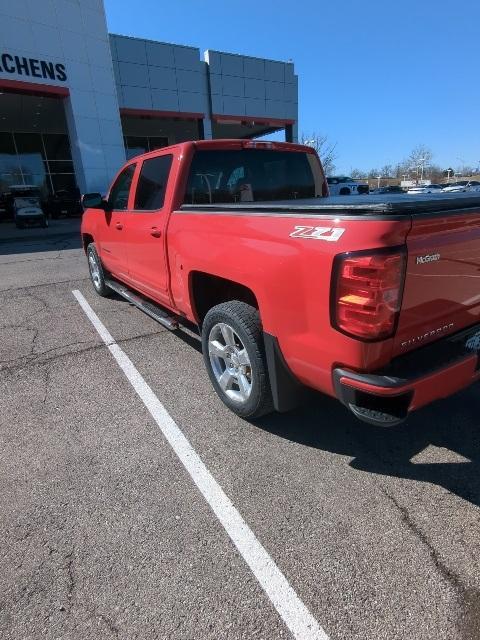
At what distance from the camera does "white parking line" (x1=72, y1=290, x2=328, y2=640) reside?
1.72 meters

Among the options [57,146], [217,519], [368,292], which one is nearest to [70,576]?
[217,519]

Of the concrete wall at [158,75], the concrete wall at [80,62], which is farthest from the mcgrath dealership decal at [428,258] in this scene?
the concrete wall at [158,75]

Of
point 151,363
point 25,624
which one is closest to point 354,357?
point 25,624

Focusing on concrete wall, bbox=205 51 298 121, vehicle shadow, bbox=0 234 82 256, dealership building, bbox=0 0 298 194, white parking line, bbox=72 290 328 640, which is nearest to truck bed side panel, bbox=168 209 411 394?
white parking line, bbox=72 290 328 640

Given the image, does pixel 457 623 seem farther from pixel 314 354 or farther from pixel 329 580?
pixel 314 354

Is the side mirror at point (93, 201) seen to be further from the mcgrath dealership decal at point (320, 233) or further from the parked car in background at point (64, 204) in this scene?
the parked car in background at point (64, 204)

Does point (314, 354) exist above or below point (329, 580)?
above

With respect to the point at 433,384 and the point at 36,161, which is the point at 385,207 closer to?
the point at 433,384

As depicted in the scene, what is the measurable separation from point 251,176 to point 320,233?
2.23 meters

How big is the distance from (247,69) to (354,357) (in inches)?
1323

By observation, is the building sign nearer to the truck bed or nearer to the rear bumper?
the truck bed

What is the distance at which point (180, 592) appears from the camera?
6.12 ft

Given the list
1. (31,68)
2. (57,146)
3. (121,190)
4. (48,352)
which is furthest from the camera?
(57,146)

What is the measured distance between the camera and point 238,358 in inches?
118
